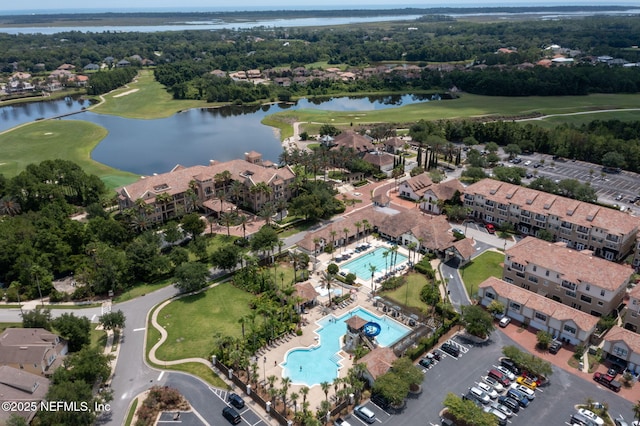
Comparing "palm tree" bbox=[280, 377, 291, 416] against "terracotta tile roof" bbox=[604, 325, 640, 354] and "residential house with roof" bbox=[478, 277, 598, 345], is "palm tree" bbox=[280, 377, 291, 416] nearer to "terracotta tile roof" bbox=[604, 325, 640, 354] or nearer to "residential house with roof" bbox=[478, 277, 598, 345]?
"residential house with roof" bbox=[478, 277, 598, 345]

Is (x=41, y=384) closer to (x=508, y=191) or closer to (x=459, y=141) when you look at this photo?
(x=508, y=191)

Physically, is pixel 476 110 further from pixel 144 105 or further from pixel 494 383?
pixel 494 383


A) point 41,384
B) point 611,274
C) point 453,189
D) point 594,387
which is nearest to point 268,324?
point 41,384

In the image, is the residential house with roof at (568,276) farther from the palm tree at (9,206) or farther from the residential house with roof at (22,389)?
the palm tree at (9,206)

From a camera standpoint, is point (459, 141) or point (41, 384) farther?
point (459, 141)

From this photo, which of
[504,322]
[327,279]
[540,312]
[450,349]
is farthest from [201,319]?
[540,312]

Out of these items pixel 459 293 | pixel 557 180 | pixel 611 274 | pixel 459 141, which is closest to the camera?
pixel 611 274
